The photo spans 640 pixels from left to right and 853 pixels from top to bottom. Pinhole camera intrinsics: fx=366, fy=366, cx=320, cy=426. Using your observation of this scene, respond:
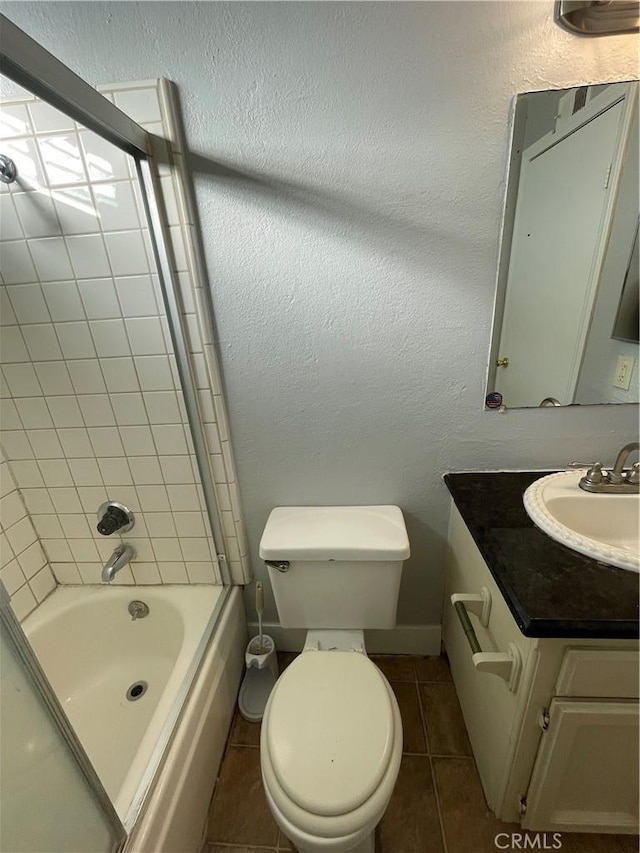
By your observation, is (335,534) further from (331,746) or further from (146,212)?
(146,212)

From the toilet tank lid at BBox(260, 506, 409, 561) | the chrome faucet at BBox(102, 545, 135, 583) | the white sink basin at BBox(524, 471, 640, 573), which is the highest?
the white sink basin at BBox(524, 471, 640, 573)

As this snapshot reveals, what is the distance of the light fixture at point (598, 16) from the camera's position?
756 millimetres

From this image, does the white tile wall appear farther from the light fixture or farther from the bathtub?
the light fixture

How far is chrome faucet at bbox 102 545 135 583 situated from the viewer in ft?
3.84

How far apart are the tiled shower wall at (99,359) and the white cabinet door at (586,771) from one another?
95 centimetres

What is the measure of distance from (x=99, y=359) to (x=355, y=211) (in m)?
0.82

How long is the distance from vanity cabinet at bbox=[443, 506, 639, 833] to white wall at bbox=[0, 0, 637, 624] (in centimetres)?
46

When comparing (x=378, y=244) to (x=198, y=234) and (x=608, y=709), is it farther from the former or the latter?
(x=608, y=709)

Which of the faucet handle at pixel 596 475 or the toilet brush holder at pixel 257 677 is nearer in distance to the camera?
the faucet handle at pixel 596 475

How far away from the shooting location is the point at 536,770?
0.82 m

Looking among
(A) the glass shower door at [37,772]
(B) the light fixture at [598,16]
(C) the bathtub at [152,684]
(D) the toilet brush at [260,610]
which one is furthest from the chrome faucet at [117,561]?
(B) the light fixture at [598,16]

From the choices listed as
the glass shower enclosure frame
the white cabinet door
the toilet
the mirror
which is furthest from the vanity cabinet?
→ the glass shower enclosure frame

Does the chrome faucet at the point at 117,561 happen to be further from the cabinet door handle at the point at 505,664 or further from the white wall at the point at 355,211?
the cabinet door handle at the point at 505,664

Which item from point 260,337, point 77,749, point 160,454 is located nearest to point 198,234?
point 260,337
